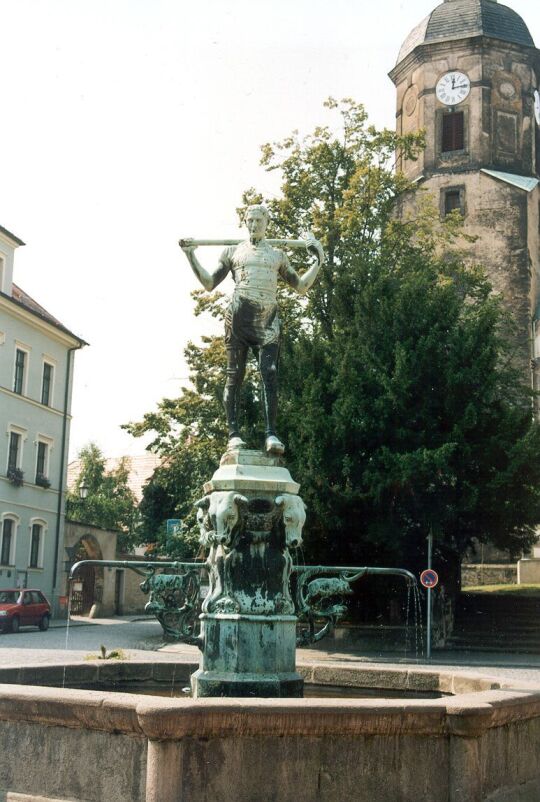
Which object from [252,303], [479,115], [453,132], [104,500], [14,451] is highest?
[479,115]

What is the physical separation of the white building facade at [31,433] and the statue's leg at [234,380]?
29.9 meters

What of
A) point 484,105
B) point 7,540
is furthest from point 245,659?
point 484,105

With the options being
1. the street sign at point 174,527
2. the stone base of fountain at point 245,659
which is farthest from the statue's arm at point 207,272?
the street sign at point 174,527

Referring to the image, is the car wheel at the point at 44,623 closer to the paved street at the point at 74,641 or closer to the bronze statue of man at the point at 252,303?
the paved street at the point at 74,641

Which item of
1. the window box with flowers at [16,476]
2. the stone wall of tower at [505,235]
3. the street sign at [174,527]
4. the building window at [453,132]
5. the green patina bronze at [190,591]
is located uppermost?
the building window at [453,132]

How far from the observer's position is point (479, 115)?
4681 centimetres

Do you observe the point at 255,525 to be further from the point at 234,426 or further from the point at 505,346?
the point at 505,346

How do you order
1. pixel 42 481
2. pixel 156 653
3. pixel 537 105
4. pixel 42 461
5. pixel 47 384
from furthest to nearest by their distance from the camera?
pixel 537 105
pixel 47 384
pixel 42 461
pixel 42 481
pixel 156 653

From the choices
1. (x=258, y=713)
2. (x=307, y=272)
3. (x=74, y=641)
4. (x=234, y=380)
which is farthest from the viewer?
(x=74, y=641)

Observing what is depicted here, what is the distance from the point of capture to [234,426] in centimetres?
923

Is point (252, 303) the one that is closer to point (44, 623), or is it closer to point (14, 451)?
point (44, 623)

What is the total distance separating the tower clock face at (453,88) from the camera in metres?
47.0

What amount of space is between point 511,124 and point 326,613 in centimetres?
4266

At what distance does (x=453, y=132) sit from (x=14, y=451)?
2445 centimetres
